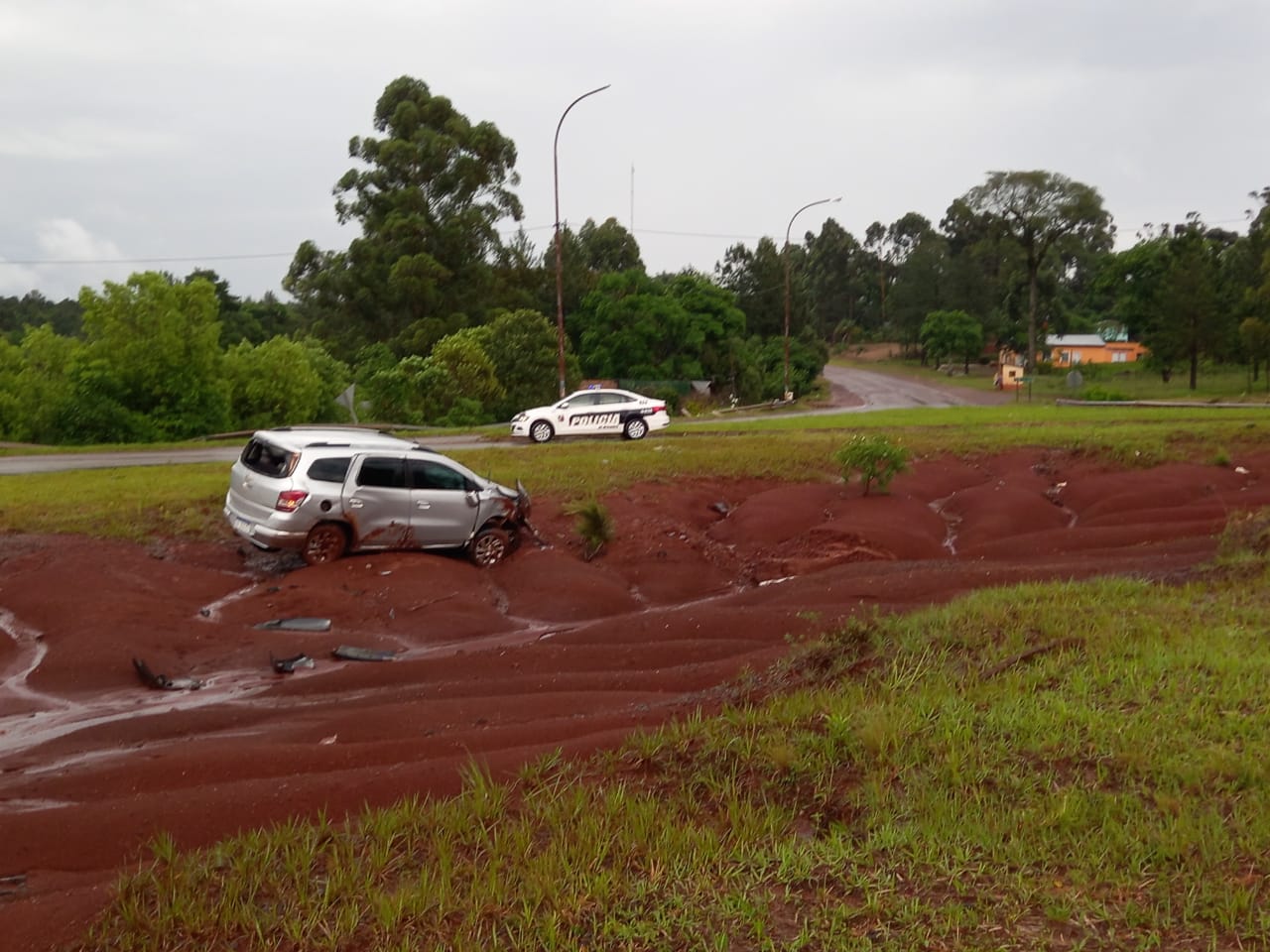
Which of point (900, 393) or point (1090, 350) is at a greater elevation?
point (1090, 350)

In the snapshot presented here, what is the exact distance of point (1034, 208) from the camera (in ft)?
260

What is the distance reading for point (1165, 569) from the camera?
11648 mm

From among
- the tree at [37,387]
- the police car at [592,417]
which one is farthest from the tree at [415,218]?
the police car at [592,417]

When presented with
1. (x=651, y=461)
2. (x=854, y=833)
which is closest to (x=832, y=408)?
(x=651, y=461)

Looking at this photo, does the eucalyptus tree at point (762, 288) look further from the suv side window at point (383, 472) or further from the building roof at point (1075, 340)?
the suv side window at point (383, 472)

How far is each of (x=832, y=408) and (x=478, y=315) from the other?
21790 mm

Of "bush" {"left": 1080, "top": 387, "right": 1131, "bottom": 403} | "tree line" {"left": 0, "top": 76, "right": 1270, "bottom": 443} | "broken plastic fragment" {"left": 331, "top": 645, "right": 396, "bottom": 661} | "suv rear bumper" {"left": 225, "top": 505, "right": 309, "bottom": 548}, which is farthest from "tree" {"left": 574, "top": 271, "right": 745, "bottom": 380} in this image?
"broken plastic fragment" {"left": 331, "top": 645, "right": 396, "bottom": 661}

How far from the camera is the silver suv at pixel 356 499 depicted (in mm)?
14820

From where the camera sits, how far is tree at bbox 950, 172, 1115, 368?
7781 cm

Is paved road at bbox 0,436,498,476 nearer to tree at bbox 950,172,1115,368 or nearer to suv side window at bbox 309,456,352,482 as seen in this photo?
suv side window at bbox 309,456,352,482

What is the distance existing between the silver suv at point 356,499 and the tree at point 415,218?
4631 centimetres

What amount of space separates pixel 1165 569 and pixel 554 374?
43.1 metres

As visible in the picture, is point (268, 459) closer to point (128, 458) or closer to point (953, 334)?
point (128, 458)

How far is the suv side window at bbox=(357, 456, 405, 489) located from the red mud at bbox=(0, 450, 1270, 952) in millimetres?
1070
